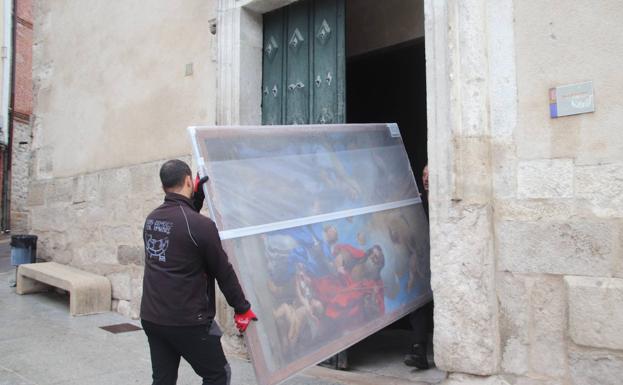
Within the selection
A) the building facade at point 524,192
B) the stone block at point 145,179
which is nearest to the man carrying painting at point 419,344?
the building facade at point 524,192

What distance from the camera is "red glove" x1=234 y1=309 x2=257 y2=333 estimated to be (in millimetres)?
1969

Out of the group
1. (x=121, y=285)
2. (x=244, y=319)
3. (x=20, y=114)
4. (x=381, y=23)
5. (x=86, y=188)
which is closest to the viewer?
(x=244, y=319)

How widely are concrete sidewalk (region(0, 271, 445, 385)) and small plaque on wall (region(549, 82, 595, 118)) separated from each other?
174 centimetres

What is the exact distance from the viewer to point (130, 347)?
392cm

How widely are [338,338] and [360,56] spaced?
3417 millimetres

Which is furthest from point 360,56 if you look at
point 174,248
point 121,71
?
point 174,248

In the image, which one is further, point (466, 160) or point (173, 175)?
point (466, 160)

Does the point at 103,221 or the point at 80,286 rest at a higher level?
the point at 103,221

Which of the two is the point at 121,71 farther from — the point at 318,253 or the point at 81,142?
the point at 318,253

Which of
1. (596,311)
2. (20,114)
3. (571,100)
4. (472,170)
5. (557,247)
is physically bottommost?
(596,311)

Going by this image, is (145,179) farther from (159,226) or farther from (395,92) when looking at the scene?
(159,226)

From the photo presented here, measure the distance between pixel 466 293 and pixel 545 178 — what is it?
687mm

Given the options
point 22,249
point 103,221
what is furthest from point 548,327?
point 22,249

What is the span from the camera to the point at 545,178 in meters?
2.45
